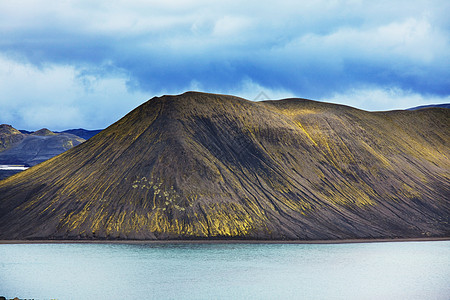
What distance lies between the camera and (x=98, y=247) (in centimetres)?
4672

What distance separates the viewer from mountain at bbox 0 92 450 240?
5341 cm

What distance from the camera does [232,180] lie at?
6038cm

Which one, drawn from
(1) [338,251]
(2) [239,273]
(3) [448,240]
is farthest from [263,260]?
(3) [448,240]

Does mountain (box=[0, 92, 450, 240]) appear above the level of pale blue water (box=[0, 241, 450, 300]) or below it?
above

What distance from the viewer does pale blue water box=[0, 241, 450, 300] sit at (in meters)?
29.0

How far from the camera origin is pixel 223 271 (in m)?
35.6

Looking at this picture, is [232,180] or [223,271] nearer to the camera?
[223,271]

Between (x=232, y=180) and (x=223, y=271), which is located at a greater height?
(x=232, y=180)

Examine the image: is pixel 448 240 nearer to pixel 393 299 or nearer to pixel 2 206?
pixel 393 299

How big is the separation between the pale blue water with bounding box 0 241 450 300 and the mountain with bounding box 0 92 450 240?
5348 mm

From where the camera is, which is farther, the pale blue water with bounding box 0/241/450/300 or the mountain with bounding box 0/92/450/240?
the mountain with bounding box 0/92/450/240

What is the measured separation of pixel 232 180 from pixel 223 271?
82.7 ft

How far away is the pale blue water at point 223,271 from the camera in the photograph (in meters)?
29.0

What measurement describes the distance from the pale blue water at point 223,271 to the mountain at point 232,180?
17.5ft
